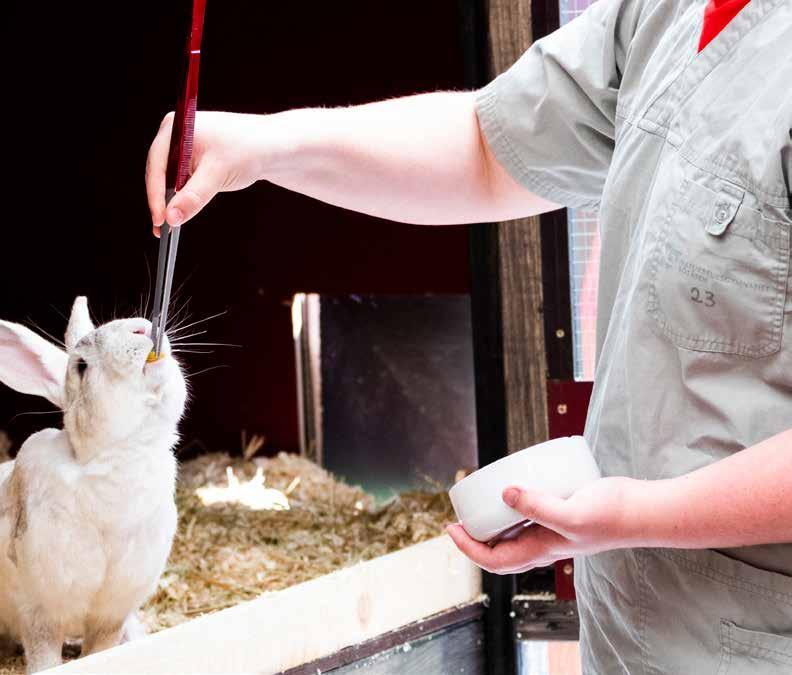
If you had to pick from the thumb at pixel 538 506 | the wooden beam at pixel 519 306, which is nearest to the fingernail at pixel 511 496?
the thumb at pixel 538 506

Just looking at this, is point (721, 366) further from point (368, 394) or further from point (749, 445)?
point (368, 394)

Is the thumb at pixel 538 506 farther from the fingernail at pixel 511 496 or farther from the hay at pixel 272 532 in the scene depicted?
the hay at pixel 272 532

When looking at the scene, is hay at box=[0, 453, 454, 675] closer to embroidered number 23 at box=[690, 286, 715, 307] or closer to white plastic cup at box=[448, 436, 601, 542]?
white plastic cup at box=[448, 436, 601, 542]

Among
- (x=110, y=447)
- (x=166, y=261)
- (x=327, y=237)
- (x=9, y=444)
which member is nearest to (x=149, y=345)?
(x=110, y=447)

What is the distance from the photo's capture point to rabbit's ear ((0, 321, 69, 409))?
4.45 feet

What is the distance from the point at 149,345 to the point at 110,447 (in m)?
0.14

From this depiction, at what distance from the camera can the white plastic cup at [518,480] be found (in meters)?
0.88

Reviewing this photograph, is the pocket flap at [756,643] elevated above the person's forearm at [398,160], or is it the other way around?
the person's forearm at [398,160]

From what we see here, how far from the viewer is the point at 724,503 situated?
771 mm

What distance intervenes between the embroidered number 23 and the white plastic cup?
16cm

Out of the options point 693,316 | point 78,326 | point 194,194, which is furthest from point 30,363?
point 693,316

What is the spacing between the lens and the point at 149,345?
1272mm

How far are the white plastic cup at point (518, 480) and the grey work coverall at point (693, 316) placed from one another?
0.06 metres

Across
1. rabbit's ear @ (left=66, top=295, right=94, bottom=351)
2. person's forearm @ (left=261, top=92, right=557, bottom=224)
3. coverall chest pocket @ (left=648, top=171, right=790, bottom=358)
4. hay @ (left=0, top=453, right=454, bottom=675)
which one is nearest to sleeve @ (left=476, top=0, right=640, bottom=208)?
person's forearm @ (left=261, top=92, right=557, bottom=224)
